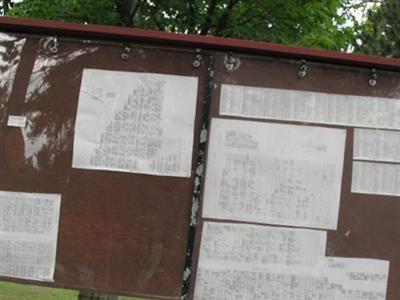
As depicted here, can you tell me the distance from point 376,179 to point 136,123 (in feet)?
4.72

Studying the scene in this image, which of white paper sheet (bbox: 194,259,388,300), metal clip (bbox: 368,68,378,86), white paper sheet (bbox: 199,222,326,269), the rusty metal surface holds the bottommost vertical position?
white paper sheet (bbox: 194,259,388,300)

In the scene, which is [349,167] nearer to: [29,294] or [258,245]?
[258,245]

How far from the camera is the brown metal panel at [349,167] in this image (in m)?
3.82

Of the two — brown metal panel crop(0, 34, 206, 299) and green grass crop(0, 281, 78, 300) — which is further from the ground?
brown metal panel crop(0, 34, 206, 299)

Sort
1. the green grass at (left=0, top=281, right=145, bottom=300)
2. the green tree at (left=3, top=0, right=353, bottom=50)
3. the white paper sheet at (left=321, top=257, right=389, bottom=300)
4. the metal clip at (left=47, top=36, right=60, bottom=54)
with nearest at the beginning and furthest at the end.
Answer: the white paper sheet at (left=321, top=257, right=389, bottom=300) → the metal clip at (left=47, top=36, right=60, bottom=54) → the green tree at (left=3, top=0, right=353, bottom=50) → the green grass at (left=0, top=281, right=145, bottom=300)

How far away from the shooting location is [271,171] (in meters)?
3.87

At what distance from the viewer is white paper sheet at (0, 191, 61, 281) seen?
12.8 feet

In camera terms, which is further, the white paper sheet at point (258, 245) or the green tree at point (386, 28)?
the green tree at point (386, 28)

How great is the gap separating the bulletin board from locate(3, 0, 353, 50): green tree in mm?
2823

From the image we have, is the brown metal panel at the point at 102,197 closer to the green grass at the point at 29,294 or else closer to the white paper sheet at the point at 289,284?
the white paper sheet at the point at 289,284

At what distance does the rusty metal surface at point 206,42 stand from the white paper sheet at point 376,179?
58cm

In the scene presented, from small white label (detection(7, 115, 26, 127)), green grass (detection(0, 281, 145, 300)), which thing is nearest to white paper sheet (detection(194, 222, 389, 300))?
small white label (detection(7, 115, 26, 127))

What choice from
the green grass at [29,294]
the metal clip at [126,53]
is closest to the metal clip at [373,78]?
the metal clip at [126,53]

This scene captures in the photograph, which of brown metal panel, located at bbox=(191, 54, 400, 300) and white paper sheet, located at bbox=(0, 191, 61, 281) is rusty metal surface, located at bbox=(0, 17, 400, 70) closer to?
brown metal panel, located at bbox=(191, 54, 400, 300)
